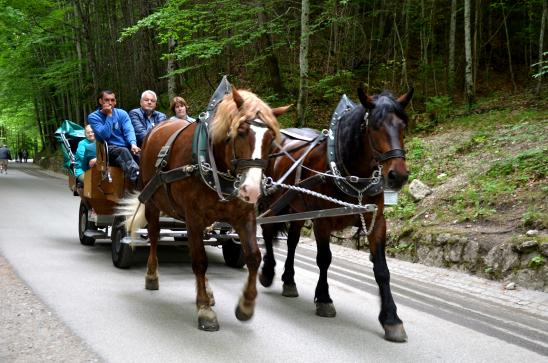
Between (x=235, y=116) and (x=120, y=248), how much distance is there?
344 centimetres

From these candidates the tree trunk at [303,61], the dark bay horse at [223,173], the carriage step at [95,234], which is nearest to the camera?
the dark bay horse at [223,173]

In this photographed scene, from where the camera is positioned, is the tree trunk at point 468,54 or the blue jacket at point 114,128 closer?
the blue jacket at point 114,128

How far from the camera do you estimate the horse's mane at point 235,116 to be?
4.36 meters

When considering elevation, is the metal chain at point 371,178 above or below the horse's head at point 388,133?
below

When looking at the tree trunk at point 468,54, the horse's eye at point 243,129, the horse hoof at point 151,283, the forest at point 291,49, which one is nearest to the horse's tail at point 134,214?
the horse hoof at point 151,283

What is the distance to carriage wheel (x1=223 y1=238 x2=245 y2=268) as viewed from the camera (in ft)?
24.7

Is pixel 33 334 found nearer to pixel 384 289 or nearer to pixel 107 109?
pixel 384 289

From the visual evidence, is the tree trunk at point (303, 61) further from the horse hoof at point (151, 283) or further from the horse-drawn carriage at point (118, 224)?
the horse hoof at point (151, 283)

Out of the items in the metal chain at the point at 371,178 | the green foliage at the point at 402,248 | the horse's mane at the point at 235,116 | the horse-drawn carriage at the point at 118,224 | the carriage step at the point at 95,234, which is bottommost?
the green foliage at the point at 402,248

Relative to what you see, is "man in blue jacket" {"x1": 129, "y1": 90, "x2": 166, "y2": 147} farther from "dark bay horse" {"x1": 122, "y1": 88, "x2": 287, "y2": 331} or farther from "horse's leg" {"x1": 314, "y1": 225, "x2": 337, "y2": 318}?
"horse's leg" {"x1": 314, "y1": 225, "x2": 337, "y2": 318}

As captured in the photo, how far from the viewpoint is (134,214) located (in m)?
6.84

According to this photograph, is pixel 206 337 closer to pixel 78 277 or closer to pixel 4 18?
pixel 78 277

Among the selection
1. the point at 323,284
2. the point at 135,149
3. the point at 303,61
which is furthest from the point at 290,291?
the point at 303,61

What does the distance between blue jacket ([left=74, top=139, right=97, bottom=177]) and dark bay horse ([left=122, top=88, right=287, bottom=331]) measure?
273cm
